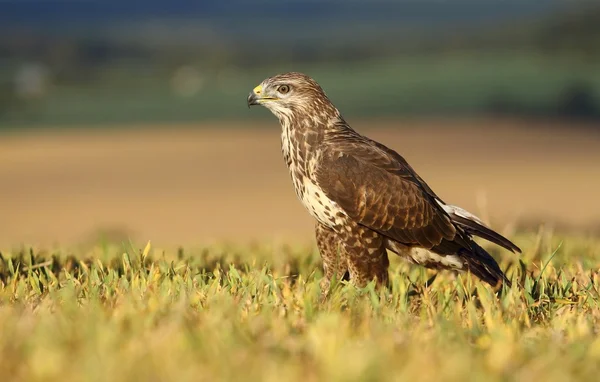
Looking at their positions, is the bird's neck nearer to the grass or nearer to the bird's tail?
the grass

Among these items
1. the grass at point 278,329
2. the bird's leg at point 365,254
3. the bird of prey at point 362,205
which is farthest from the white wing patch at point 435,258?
the bird's leg at point 365,254

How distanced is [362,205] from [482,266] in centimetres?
89

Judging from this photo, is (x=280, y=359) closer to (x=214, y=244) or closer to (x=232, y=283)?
(x=232, y=283)

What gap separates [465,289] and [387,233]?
2.50 ft

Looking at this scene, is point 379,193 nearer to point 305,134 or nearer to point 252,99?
point 305,134

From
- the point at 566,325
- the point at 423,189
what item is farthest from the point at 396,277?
the point at 566,325

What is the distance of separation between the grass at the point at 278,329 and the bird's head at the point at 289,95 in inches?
46.8

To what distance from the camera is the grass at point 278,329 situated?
342cm

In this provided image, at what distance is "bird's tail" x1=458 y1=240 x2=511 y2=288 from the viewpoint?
608 cm

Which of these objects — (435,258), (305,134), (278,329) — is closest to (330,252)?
(435,258)

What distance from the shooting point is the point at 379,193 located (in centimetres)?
614

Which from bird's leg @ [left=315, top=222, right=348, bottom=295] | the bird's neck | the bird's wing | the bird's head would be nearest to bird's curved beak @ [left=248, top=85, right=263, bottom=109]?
the bird's head

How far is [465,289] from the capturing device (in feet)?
18.6

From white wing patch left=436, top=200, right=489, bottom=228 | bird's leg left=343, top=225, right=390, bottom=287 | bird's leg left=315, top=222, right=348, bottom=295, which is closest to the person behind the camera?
bird's leg left=343, top=225, right=390, bottom=287
